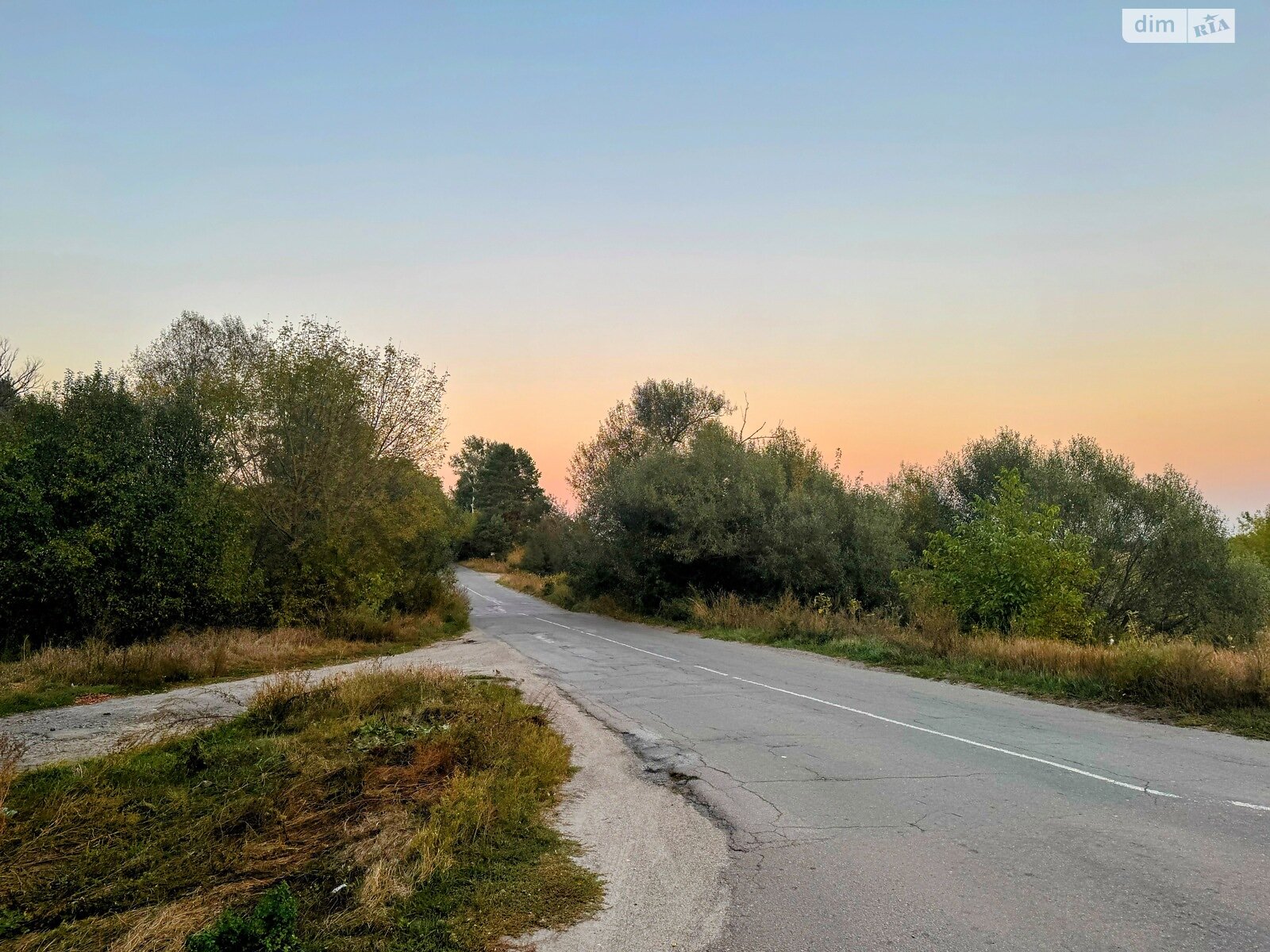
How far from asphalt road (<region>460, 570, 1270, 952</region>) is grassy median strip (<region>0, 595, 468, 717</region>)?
908cm

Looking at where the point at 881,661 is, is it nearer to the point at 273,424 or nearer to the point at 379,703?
the point at 379,703

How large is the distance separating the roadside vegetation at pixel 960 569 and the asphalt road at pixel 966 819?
2.14 meters

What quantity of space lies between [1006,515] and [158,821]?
19.8 metres

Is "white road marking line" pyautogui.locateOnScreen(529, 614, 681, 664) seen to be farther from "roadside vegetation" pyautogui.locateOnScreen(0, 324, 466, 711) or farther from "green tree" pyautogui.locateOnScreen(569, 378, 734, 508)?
"green tree" pyautogui.locateOnScreen(569, 378, 734, 508)

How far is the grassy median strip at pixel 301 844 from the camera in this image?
4.40m

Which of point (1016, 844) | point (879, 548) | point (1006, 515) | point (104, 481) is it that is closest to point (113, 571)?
point (104, 481)

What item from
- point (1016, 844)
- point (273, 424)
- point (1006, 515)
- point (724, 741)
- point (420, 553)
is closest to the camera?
point (1016, 844)

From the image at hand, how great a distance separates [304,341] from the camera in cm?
2559

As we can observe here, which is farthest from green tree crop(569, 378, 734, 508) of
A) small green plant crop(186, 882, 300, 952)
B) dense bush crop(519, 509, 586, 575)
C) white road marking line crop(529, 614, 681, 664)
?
small green plant crop(186, 882, 300, 952)

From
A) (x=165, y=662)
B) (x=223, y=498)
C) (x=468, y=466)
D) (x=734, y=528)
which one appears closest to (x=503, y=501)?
(x=468, y=466)

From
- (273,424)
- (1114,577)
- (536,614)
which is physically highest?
(273,424)

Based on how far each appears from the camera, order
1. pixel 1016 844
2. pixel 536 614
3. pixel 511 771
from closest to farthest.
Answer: pixel 1016 844 < pixel 511 771 < pixel 536 614

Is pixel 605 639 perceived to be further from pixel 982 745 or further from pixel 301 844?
pixel 301 844

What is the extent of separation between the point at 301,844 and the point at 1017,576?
18.5m
